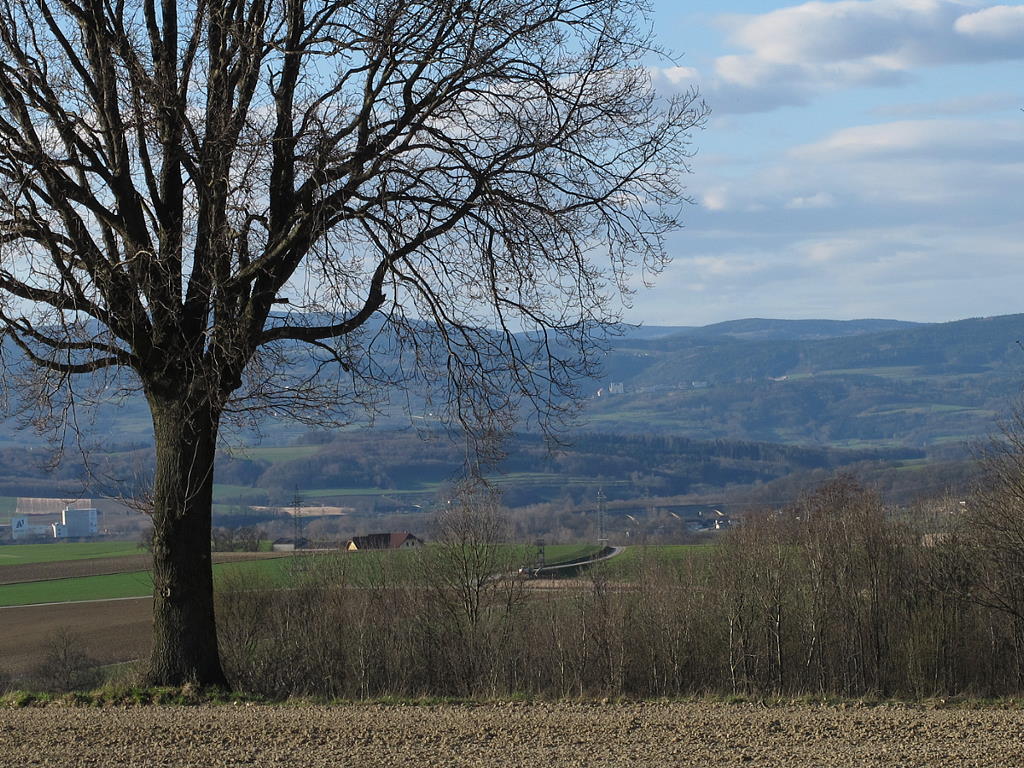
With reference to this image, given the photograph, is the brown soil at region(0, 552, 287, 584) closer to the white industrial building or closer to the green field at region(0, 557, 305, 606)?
the green field at region(0, 557, 305, 606)

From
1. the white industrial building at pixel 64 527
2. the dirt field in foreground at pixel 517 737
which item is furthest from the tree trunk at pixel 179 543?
the white industrial building at pixel 64 527

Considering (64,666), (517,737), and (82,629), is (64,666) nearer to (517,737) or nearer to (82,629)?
(82,629)

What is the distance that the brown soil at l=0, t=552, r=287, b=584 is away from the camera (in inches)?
2427

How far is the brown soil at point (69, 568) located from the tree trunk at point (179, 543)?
170 ft

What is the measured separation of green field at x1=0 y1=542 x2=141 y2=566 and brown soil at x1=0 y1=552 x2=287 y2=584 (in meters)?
2.23

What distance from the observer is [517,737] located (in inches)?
322

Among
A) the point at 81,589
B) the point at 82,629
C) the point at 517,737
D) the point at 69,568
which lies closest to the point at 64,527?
the point at 69,568

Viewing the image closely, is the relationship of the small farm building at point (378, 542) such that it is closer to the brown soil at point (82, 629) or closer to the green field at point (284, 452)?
the brown soil at point (82, 629)

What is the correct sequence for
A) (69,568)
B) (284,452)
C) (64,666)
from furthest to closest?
(284,452), (69,568), (64,666)

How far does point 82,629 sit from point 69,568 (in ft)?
94.4

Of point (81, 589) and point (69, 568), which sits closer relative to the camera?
point (81, 589)

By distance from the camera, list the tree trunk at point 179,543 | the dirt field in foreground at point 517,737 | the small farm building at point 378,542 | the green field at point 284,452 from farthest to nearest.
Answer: the green field at point 284,452 → the small farm building at point 378,542 → the tree trunk at point 179,543 → the dirt field in foreground at point 517,737

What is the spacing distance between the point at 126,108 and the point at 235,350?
8.41 ft

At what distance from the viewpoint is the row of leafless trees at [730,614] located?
82.4 feet
